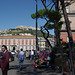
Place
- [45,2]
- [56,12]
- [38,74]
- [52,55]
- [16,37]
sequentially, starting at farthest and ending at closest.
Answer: [16,37] → [56,12] → [45,2] → [52,55] → [38,74]

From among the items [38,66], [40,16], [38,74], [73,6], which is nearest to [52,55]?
[38,66]

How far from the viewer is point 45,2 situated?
1506 centimetres

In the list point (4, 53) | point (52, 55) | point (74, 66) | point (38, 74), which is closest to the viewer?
point (4, 53)

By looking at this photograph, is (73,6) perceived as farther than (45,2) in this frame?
Yes

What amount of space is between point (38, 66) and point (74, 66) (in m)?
6.75

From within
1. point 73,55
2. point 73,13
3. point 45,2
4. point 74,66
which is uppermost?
point 73,13

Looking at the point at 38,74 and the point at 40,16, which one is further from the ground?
the point at 40,16

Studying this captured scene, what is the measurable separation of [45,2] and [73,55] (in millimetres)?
8465

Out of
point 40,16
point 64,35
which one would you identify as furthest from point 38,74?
point 64,35

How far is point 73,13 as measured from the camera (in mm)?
33812

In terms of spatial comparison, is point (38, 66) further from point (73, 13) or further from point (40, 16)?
point (73, 13)

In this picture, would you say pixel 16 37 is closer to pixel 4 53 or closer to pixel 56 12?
pixel 56 12

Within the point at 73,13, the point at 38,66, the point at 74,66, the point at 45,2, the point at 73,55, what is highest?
the point at 73,13

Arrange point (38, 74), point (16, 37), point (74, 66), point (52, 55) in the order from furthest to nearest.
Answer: point (16, 37)
point (52, 55)
point (38, 74)
point (74, 66)
